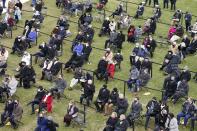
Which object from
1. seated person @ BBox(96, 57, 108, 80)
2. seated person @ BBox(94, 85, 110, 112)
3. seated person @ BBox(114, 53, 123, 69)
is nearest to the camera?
seated person @ BBox(94, 85, 110, 112)

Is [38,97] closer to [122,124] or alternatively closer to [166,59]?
[122,124]

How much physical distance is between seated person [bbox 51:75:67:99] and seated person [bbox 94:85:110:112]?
7.31 feet

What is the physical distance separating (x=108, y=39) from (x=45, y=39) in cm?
429

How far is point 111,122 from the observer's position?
2636cm

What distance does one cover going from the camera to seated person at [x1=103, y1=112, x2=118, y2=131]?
26250mm

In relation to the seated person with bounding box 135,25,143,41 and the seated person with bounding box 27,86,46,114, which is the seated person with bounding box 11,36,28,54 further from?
the seated person with bounding box 135,25,143,41

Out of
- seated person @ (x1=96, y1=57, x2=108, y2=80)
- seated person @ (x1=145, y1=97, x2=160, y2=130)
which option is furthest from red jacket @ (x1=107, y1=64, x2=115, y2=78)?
seated person @ (x1=145, y1=97, x2=160, y2=130)

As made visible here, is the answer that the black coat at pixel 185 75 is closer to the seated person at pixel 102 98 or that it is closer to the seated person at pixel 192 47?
the seated person at pixel 102 98

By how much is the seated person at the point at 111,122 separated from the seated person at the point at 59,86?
4413mm

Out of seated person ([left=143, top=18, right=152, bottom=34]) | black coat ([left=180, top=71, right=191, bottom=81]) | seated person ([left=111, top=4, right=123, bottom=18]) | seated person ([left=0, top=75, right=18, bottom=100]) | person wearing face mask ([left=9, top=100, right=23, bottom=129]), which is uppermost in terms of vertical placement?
seated person ([left=111, top=4, right=123, bottom=18])

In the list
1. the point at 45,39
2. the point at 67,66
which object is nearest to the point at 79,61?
the point at 67,66

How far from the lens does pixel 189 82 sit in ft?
106

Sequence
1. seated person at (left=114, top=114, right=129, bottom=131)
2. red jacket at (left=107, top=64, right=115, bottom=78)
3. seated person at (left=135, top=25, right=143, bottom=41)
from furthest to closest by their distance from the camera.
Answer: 1. seated person at (left=135, top=25, right=143, bottom=41)
2. red jacket at (left=107, top=64, right=115, bottom=78)
3. seated person at (left=114, top=114, right=129, bottom=131)

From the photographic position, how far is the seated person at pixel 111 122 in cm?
2625
